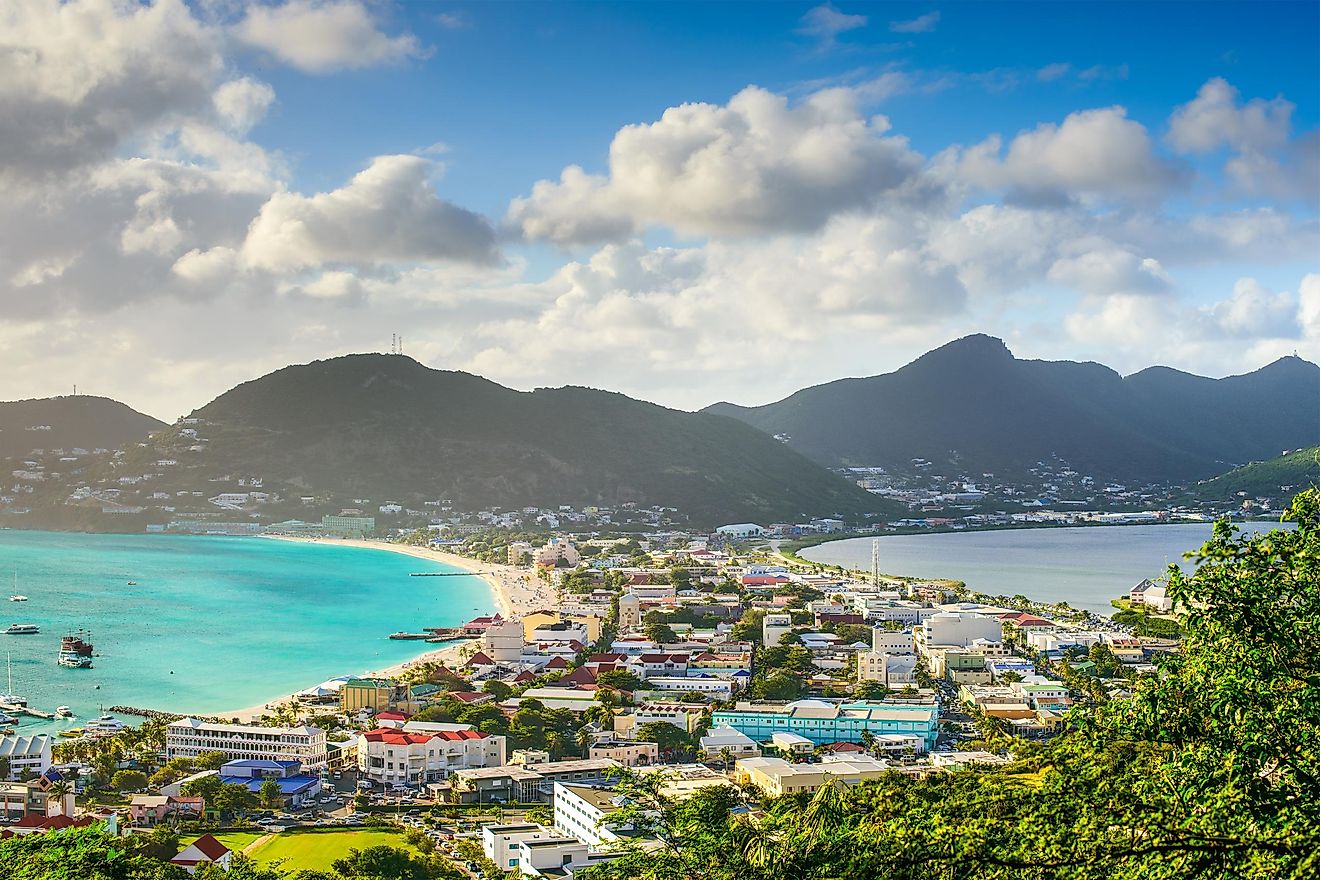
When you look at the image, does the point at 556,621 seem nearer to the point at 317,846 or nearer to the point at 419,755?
the point at 419,755

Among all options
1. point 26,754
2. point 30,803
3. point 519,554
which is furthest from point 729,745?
point 519,554

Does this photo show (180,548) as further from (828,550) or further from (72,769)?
(72,769)

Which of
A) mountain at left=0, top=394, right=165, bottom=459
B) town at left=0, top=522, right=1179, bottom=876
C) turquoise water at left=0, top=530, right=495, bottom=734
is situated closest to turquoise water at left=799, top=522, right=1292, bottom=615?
town at left=0, top=522, right=1179, bottom=876

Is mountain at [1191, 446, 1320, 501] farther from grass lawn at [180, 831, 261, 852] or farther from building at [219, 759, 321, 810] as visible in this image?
grass lawn at [180, 831, 261, 852]

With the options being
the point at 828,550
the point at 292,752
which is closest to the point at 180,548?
the point at 828,550

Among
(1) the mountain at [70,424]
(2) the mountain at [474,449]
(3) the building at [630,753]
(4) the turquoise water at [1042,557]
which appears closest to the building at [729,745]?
(3) the building at [630,753]
